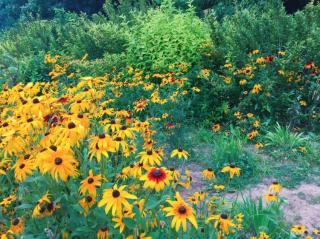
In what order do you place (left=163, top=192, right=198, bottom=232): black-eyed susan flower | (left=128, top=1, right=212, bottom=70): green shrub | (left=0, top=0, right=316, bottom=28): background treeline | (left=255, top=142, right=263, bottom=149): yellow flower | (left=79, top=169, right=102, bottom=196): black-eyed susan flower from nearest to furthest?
(left=163, top=192, right=198, bottom=232): black-eyed susan flower
(left=79, top=169, right=102, bottom=196): black-eyed susan flower
(left=255, top=142, right=263, bottom=149): yellow flower
(left=128, top=1, right=212, bottom=70): green shrub
(left=0, top=0, right=316, bottom=28): background treeline

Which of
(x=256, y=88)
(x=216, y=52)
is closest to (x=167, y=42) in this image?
(x=216, y=52)

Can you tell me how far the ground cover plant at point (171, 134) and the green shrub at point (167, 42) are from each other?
23mm

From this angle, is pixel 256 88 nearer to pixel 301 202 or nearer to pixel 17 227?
pixel 301 202

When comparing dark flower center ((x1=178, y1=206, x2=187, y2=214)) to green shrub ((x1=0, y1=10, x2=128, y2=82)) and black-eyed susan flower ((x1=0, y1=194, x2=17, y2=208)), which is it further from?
green shrub ((x1=0, y1=10, x2=128, y2=82))

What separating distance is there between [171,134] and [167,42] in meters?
2.01

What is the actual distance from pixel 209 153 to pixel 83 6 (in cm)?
1090

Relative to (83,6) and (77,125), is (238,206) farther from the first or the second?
(83,6)

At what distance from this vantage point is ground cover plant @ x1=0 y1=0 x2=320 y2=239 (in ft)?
6.66

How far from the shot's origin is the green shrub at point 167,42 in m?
5.64

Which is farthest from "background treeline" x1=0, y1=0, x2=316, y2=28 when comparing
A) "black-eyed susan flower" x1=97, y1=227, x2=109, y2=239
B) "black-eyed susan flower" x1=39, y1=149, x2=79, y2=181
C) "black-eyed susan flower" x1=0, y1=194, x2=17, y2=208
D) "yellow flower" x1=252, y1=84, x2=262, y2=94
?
"black-eyed susan flower" x1=97, y1=227, x2=109, y2=239

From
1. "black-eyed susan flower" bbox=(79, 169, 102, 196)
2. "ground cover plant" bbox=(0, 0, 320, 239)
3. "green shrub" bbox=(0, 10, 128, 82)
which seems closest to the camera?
"black-eyed susan flower" bbox=(79, 169, 102, 196)

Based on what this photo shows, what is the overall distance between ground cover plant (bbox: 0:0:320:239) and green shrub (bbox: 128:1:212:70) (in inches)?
0.9

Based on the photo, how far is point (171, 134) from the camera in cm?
416

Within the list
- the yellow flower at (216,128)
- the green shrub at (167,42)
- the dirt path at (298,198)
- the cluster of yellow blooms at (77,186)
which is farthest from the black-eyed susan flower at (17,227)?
the green shrub at (167,42)
